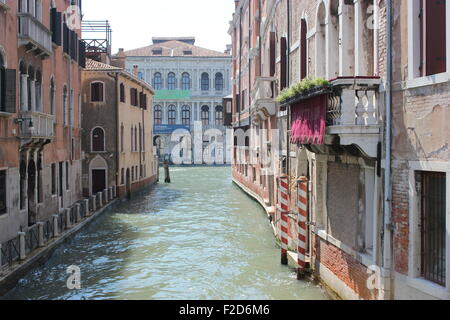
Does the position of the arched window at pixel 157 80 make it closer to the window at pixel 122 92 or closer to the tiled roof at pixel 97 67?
the window at pixel 122 92

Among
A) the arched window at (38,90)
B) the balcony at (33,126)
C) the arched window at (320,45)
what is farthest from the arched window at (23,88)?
the arched window at (320,45)

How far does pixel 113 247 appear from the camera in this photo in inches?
524

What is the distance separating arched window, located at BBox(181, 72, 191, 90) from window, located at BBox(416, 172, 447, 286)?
47450mm

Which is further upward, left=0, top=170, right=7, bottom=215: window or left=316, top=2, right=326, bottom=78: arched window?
left=316, top=2, right=326, bottom=78: arched window

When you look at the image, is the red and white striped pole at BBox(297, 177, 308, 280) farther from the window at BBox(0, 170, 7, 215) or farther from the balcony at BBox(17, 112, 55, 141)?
the balcony at BBox(17, 112, 55, 141)

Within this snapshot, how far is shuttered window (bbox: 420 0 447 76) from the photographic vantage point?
5555mm

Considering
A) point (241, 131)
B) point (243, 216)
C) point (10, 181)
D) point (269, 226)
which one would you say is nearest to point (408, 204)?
point (10, 181)

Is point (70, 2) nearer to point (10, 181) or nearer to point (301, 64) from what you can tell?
point (10, 181)

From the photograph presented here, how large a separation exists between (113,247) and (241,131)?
48.3 ft

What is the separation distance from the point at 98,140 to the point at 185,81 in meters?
30.3

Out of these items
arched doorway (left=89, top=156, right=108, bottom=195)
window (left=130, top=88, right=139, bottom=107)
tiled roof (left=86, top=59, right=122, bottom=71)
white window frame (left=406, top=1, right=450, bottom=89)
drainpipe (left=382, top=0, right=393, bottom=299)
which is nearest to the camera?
white window frame (left=406, top=1, right=450, bottom=89)

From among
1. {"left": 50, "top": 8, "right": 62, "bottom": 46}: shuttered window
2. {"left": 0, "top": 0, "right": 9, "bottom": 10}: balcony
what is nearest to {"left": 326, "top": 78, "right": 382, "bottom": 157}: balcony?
{"left": 0, "top": 0, "right": 9, "bottom": 10}: balcony

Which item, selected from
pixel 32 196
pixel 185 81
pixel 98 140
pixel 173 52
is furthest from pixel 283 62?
pixel 173 52

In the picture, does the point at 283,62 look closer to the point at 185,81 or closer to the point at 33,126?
the point at 33,126
